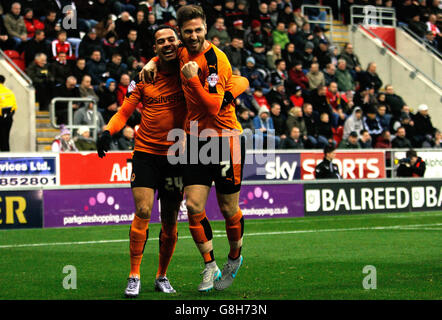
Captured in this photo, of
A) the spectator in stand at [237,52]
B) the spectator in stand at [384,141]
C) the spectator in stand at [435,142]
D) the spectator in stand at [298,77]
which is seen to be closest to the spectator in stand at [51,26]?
the spectator in stand at [237,52]

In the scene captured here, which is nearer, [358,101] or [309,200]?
[309,200]

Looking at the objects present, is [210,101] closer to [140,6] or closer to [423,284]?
[423,284]

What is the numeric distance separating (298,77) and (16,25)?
829 centimetres

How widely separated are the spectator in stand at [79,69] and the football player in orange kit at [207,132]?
12.1 metres

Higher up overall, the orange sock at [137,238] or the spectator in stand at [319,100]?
the spectator in stand at [319,100]

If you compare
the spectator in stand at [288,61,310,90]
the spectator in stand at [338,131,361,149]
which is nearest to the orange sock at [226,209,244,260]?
the spectator in stand at [338,131,361,149]

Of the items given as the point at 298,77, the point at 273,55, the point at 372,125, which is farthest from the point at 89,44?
the point at 372,125

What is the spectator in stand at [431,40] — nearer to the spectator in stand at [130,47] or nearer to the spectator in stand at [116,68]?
the spectator in stand at [130,47]

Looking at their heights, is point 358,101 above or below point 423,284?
above

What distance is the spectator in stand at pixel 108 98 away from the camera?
19109 mm

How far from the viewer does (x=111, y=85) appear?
62.6ft

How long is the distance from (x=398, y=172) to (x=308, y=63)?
5.69 m

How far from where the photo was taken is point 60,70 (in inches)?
744

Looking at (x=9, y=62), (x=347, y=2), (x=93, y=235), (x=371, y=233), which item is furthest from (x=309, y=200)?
(x=347, y=2)
